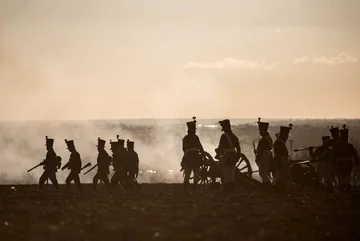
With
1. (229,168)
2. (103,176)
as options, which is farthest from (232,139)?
(103,176)

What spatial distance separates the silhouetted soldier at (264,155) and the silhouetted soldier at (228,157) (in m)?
0.91

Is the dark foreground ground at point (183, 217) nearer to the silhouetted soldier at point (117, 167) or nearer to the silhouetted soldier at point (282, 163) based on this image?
the silhouetted soldier at point (282, 163)

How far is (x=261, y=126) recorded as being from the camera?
2391 centimetres

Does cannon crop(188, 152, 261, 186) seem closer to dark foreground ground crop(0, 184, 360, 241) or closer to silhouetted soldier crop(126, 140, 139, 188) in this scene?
dark foreground ground crop(0, 184, 360, 241)

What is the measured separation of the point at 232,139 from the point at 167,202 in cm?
533

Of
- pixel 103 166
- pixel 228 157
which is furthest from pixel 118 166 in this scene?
pixel 228 157

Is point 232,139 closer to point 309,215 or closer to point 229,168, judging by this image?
point 229,168

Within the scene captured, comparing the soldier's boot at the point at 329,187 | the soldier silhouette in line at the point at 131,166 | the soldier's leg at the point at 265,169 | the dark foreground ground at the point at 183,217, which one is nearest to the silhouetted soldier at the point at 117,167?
A: the soldier silhouette in line at the point at 131,166

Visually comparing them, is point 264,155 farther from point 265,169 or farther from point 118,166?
point 118,166

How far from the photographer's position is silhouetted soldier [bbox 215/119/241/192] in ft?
76.2

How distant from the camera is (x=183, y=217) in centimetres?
1535

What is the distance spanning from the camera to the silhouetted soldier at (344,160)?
2439 cm

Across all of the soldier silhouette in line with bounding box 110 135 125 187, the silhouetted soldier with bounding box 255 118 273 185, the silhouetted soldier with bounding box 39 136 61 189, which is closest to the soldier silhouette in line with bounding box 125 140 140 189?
the soldier silhouette in line with bounding box 110 135 125 187

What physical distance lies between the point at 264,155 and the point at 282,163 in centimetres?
73
